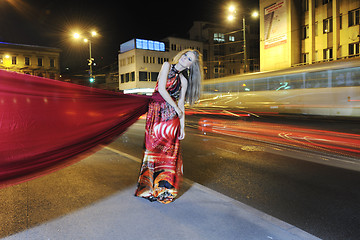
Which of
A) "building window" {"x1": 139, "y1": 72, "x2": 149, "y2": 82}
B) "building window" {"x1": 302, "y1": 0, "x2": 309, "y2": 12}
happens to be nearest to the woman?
"building window" {"x1": 302, "y1": 0, "x2": 309, "y2": 12}

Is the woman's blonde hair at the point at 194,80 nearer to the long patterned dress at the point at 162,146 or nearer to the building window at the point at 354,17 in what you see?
the long patterned dress at the point at 162,146

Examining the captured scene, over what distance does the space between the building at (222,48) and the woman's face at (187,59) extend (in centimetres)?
6617

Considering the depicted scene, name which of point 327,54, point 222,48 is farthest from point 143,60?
point 327,54

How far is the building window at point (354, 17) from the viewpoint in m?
25.3

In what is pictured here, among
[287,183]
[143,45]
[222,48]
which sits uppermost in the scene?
[222,48]

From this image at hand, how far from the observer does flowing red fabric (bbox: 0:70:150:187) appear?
2770 mm

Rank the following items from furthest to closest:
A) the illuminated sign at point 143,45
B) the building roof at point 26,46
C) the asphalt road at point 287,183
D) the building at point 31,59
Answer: the building at point 31,59 → the building roof at point 26,46 → the illuminated sign at point 143,45 → the asphalt road at point 287,183

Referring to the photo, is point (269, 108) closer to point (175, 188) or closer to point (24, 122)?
point (175, 188)

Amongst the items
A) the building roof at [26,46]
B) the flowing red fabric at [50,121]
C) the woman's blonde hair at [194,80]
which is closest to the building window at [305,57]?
the woman's blonde hair at [194,80]

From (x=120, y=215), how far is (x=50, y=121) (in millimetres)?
1400

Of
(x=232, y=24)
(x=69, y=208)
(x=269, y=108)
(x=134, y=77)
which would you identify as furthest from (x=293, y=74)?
(x=232, y=24)

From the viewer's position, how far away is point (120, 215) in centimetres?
346

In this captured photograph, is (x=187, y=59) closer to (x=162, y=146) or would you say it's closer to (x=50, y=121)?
(x=162, y=146)

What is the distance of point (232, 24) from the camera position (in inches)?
2852
